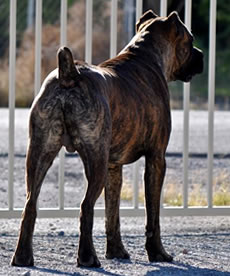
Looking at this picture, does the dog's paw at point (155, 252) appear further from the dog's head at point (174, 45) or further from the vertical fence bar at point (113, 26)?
the vertical fence bar at point (113, 26)

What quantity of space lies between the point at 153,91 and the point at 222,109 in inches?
568

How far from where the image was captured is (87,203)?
6.30 meters

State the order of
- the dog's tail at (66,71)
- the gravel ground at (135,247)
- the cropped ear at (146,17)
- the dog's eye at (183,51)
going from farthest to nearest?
the cropped ear at (146,17), the dog's eye at (183,51), the gravel ground at (135,247), the dog's tail at (66,71)

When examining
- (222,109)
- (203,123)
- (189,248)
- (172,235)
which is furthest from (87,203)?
(222,109)

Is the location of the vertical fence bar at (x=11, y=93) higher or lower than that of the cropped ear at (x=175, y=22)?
lower

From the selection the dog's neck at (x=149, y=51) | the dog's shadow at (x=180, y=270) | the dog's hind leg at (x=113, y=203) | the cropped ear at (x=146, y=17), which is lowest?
the dog's shadow at (x=180, y=270)

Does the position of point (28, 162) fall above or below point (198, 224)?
above

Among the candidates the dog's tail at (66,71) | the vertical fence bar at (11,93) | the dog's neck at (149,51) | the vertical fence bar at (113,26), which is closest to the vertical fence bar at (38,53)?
the vertical fence bar at (11,93)

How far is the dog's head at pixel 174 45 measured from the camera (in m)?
7.39

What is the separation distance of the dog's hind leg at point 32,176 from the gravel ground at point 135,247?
0.10 meters

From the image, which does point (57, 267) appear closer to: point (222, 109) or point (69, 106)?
point (69, 106)

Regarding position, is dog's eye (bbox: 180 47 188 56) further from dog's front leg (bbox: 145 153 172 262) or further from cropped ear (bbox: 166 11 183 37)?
dog's front leg (bbox: 145 153 172 262)

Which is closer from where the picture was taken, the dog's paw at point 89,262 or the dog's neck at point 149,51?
the dog's paw at point 89,262

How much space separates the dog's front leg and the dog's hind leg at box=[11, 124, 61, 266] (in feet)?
2.77
